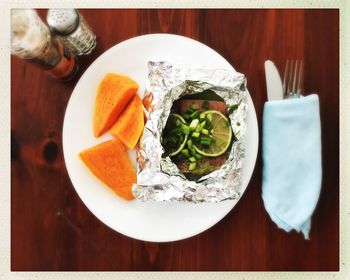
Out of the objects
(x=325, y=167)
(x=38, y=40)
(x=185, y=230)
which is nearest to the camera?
(x=38, y=40)

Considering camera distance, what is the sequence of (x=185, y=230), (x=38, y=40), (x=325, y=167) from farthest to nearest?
(x=325, y=167), (x=185, y=230), (x=38, y=40)

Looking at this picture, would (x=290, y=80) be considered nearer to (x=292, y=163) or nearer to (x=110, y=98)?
(x=292, y=163)

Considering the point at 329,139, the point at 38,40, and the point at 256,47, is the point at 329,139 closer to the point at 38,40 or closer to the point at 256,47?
the point at 256,47

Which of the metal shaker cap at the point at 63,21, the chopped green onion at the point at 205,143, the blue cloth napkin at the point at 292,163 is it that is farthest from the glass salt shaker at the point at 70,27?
the blue cloth napkin at the point at 292,163

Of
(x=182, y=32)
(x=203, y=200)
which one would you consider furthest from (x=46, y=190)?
(x=182, y=32)

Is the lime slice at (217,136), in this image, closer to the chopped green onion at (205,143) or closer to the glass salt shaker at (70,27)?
the chopped green onion at (205,143)

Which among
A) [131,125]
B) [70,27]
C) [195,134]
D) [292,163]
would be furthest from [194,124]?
[70,27]
